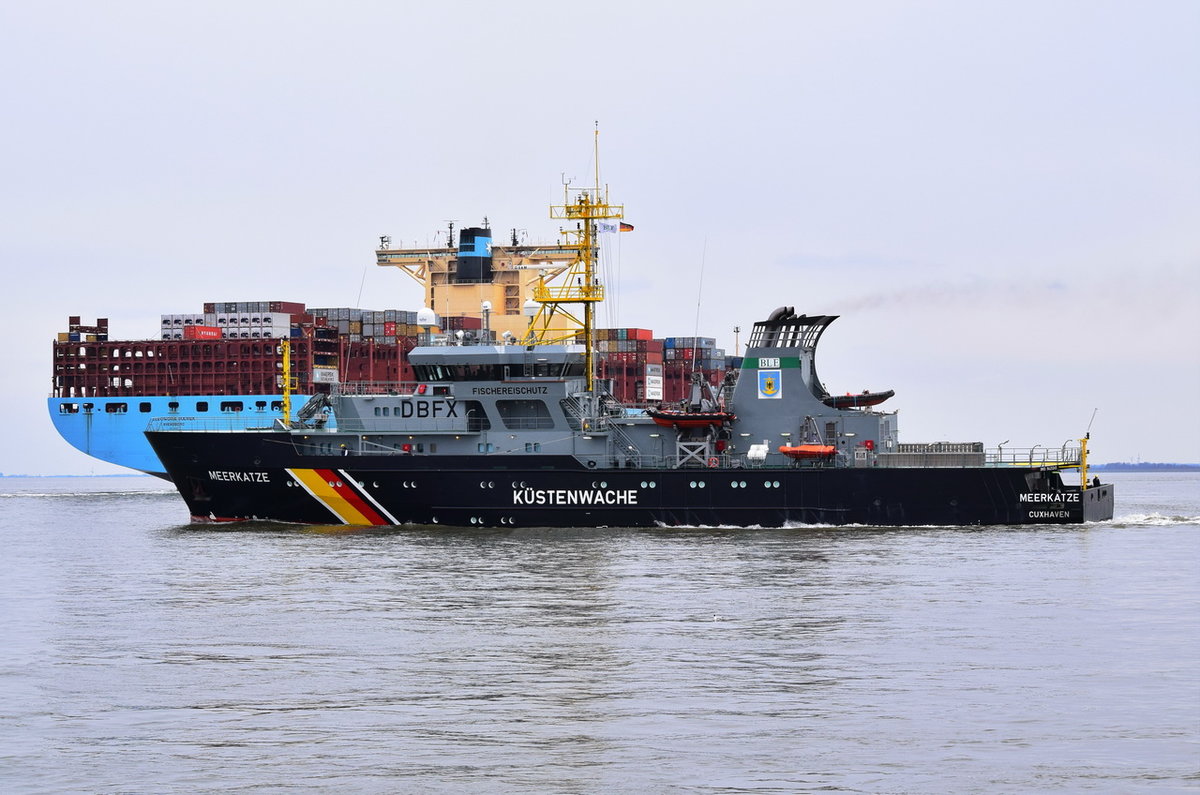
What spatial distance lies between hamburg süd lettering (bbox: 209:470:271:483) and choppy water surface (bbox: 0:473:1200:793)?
21.7 ft

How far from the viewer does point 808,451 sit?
38.9 metres

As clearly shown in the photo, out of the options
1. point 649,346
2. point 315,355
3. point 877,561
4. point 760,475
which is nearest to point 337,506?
point 760,475

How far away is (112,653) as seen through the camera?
20.8 meters

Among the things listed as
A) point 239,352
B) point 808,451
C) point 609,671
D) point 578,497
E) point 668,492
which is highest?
point 239,352

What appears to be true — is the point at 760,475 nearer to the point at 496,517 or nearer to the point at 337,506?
the point at 496,517

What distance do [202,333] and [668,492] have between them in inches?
1872

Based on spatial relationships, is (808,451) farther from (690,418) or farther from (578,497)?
(578,497)

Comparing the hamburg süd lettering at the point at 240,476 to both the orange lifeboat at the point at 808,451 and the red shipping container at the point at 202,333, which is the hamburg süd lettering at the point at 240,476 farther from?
the red shipping container at the point at 202,333

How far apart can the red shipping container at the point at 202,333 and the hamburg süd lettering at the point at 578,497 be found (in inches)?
1774

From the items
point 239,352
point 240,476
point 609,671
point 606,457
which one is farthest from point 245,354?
point 609,671

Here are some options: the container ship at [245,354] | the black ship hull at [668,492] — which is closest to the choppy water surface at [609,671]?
the black ship hull at [668,492]

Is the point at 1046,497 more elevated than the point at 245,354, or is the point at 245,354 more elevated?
the point at 245,354

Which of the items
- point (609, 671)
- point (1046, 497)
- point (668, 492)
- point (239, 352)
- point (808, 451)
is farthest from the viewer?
point (239, 352)

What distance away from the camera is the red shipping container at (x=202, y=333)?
7969 cm
